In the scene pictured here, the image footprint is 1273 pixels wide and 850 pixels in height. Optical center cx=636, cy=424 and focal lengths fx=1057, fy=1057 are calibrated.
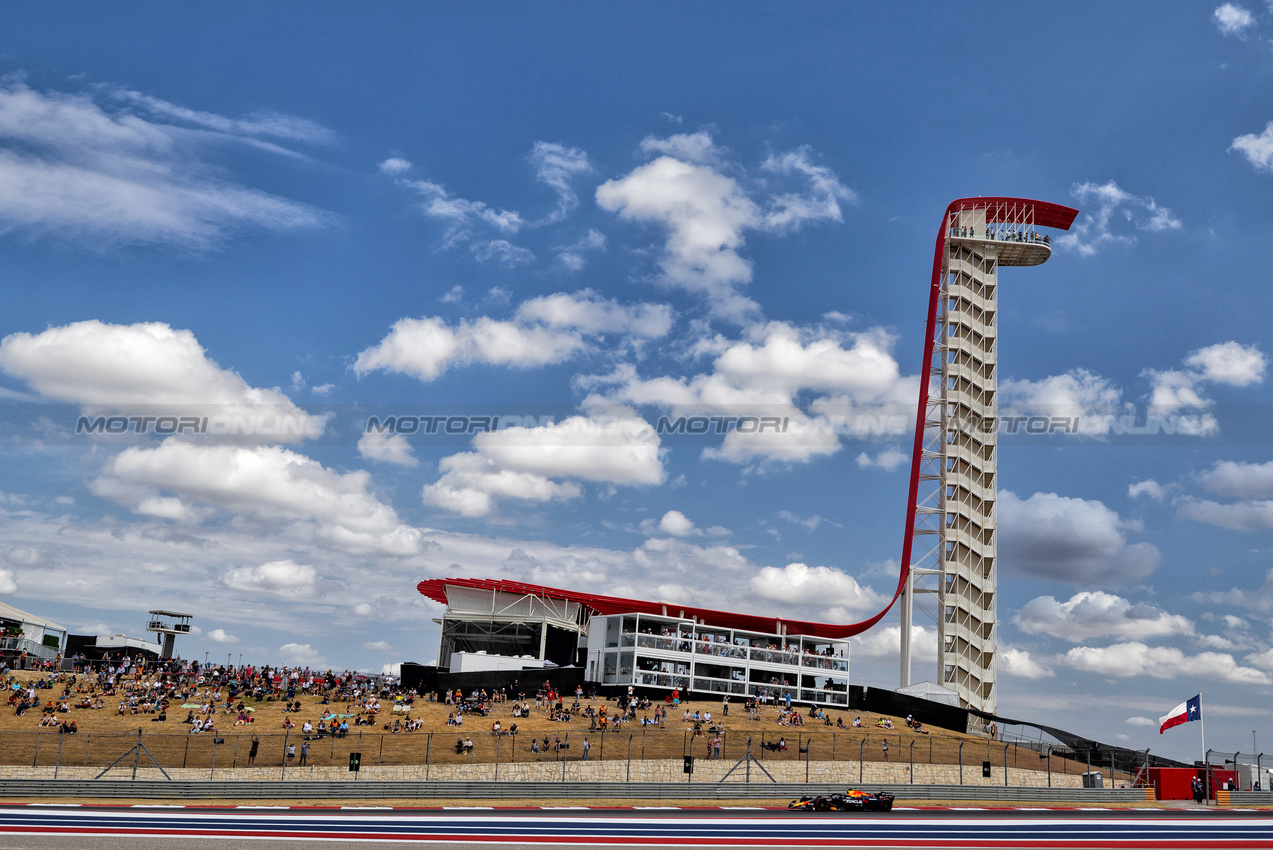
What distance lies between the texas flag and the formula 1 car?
18.3 meters

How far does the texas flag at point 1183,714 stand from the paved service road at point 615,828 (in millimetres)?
9898

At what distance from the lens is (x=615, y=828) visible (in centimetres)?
3084

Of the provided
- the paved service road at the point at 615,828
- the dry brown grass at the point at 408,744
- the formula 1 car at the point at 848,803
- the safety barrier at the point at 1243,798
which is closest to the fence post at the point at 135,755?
the dry brown grass at the point at 408,744

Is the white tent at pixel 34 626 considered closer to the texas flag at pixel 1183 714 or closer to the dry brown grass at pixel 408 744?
the dry brown grass at pixel 408 744

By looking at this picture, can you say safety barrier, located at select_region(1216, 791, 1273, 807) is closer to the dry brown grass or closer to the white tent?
the dry brown grass

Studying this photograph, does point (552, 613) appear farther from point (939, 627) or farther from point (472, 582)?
point (939, 627)

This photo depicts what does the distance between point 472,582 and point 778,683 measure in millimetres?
24013

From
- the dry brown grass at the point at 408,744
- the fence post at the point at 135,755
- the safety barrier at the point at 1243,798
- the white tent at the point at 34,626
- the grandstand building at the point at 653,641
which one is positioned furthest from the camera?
the white tent at the point at 34,626

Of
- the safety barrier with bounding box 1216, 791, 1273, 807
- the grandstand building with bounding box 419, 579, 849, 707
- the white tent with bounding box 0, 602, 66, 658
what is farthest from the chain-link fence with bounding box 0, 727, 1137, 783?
the white tent with bounding box 0, 602, 66, 658

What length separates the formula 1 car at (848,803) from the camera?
119 feet

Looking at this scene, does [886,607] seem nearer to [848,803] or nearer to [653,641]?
[653,641]

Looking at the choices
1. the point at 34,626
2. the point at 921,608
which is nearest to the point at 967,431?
the point at 921,608

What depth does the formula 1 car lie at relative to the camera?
36250 millimetres

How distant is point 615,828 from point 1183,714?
2997 cm
